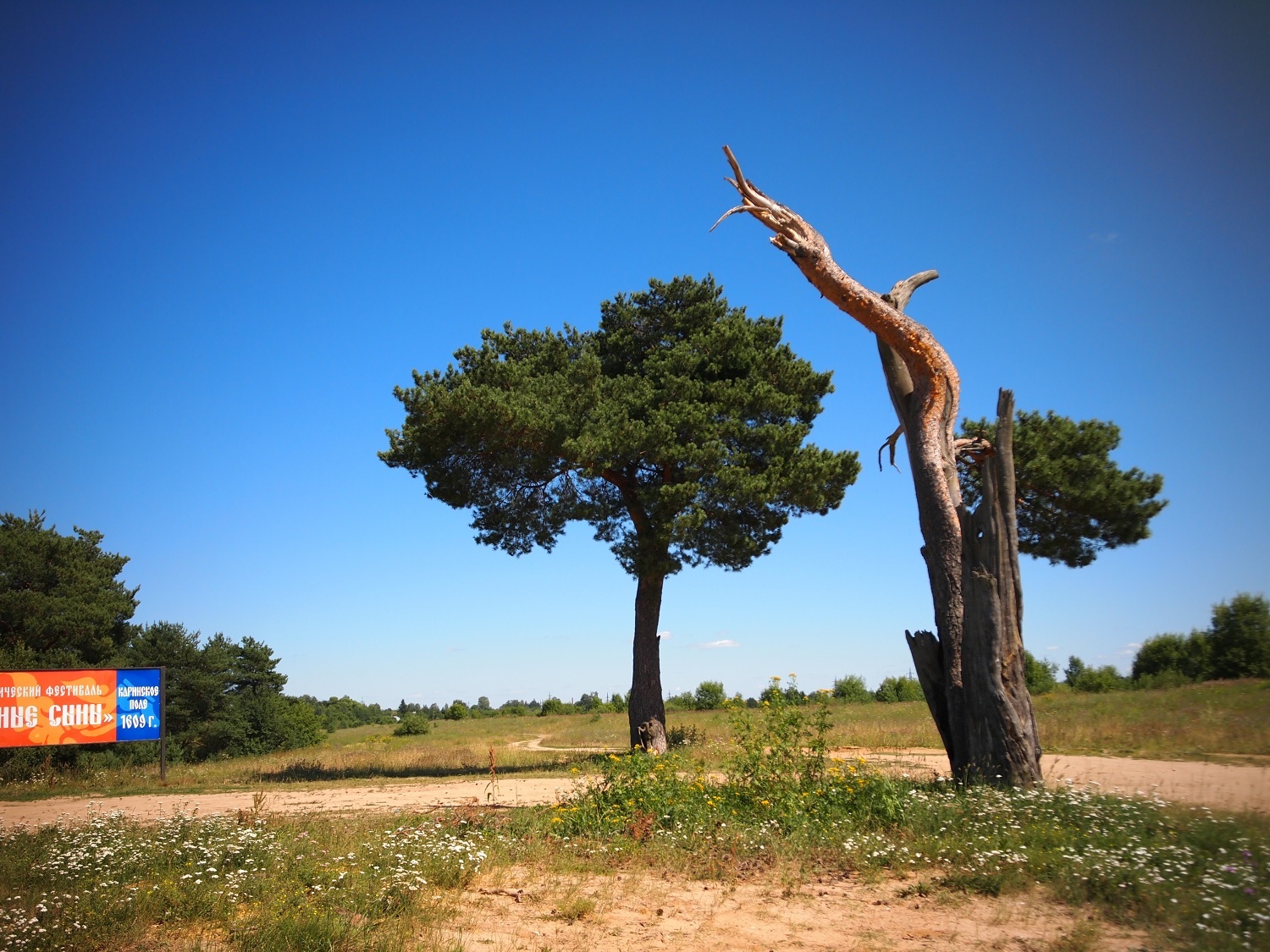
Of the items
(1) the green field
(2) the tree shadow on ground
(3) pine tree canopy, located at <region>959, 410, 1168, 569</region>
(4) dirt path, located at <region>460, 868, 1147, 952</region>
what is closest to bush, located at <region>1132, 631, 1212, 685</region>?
(1) the green field

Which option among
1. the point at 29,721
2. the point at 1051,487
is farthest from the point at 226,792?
the point at 1051,487

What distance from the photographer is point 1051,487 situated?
1644 centimetres

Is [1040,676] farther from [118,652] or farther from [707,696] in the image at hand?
[118,652]

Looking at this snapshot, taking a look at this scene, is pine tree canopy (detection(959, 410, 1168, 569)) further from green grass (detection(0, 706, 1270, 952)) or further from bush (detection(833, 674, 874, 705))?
bush (detection(833, 674, 874, 705))

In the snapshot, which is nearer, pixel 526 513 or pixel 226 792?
pixel 226 792

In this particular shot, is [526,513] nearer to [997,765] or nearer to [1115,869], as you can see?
[997,765]

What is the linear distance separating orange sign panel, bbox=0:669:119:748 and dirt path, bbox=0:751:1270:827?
2970mm

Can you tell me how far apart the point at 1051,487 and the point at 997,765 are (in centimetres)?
897

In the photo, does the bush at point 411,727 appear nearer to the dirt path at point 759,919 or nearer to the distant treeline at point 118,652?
the distant treeline at point 118,652

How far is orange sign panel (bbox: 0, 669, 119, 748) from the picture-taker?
59.5ft

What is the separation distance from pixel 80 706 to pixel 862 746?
755 inches

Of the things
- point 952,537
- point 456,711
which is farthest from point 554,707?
point 952,537

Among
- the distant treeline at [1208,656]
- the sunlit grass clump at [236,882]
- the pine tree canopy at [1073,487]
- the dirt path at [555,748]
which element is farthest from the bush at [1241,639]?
A: the sunlit grass clump at [236,882]

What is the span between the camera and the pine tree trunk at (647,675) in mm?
18703
